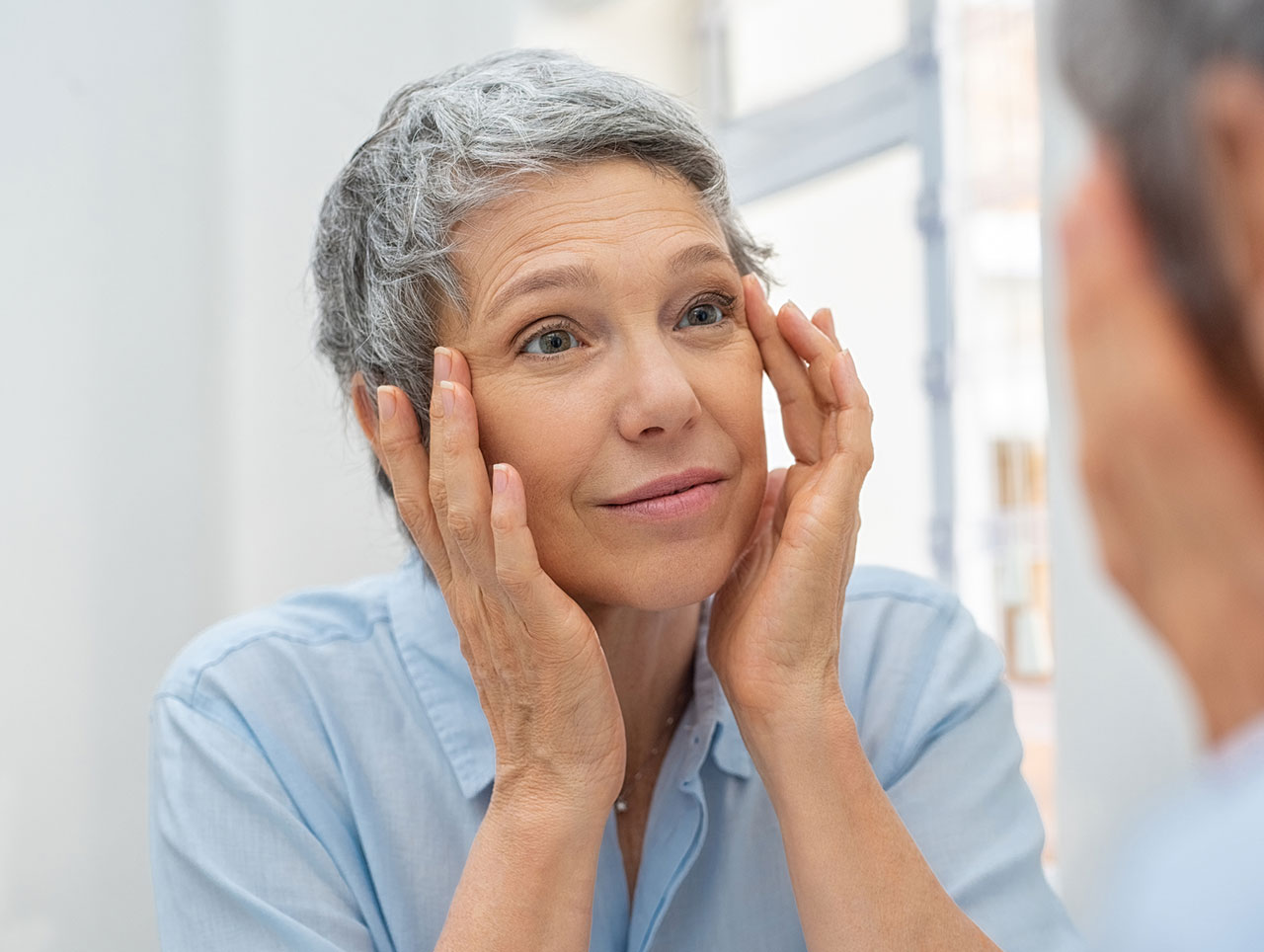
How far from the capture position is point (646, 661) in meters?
1.45

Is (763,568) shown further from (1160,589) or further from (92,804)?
(92,804)

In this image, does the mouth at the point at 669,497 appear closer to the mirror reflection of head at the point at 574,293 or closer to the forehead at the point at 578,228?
the mirror reflection of head at the point at 574,293

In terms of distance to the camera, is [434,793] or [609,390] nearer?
[609,390]

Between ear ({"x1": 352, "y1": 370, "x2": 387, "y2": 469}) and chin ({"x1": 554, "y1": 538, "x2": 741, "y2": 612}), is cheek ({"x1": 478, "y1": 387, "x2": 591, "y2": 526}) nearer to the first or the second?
chin ({"x1": 554, "y1": 538, "x2": 741, "y2": 612})

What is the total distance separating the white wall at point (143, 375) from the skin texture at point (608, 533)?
119 centimetres

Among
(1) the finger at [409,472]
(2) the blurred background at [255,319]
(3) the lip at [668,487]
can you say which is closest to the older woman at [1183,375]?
(3) the lip at [668,487]

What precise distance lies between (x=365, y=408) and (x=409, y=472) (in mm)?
205

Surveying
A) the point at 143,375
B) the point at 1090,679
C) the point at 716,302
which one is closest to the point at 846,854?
the point at 1090,679

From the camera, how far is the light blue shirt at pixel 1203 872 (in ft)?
0.87

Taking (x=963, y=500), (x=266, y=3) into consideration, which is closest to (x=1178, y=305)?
→ (x=963, y=500)

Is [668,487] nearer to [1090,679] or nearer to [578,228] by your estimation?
[578,228]

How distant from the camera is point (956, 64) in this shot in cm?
237

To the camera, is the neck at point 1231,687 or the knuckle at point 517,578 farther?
the knuckle at point 517,578

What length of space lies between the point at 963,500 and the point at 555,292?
1.36 m
